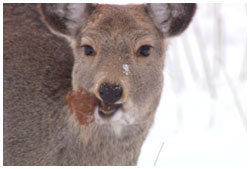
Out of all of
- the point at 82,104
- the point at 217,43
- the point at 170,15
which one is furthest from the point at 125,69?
the point at 217,43

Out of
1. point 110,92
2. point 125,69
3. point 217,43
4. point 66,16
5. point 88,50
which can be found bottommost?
point 110,92

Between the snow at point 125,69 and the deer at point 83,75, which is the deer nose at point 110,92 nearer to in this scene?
the deer at point 83,75

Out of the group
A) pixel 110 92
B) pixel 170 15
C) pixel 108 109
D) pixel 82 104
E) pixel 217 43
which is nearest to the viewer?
pixel 110 92

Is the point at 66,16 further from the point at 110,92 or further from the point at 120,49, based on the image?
the point at 110,92

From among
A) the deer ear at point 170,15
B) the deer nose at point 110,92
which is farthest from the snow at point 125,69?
the deer ear at point 170,15

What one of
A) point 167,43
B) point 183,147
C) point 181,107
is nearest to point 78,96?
point 167,43

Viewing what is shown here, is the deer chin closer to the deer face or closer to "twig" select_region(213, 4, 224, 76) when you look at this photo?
the deer face

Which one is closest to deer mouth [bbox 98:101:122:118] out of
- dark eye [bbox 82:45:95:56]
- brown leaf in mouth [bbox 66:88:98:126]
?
brown leaf in mouth [bbox 66:88:98:126]

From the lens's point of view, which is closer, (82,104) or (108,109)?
(108,109)
